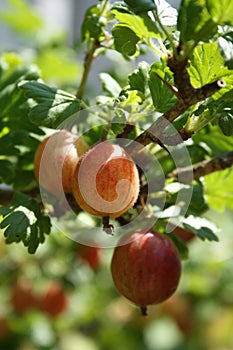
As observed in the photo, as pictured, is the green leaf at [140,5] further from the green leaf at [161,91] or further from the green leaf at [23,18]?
the green leaf at [23,18]

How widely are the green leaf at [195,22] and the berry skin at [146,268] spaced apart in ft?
1.29

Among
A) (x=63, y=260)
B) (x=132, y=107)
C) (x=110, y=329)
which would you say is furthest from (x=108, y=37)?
(x=110, y=329)

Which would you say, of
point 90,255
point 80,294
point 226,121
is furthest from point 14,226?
point 80,294

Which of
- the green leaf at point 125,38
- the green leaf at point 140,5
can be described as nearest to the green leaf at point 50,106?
the green leaf at point 125,38

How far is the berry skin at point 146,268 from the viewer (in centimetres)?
114

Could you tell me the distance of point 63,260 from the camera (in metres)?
2.54

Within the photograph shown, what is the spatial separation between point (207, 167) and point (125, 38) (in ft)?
1.02

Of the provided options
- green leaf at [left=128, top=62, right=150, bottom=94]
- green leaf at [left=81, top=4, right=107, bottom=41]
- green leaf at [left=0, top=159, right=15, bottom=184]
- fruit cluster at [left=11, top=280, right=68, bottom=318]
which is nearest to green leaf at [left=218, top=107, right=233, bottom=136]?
green leaf at [left=128, top=62, right=150, bottom=94]

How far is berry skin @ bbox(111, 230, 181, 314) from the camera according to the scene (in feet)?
3.75

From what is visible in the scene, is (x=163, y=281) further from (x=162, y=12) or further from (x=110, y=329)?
(x=110, y=329)

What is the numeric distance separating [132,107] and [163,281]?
297mm

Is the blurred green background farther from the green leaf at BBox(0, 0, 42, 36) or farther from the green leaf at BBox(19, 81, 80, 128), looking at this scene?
the green leaf at BBox(19, 81, 80, 128)

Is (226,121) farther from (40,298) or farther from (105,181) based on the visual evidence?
(40,298)

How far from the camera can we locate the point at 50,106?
3.59 feet
